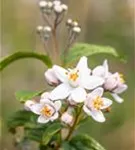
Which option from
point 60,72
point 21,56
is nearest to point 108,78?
point 60,72

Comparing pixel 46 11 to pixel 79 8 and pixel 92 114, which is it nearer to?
pixel 92 114

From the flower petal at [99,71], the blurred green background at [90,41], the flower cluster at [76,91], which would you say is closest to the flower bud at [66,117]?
the flower cluster at [76,91]

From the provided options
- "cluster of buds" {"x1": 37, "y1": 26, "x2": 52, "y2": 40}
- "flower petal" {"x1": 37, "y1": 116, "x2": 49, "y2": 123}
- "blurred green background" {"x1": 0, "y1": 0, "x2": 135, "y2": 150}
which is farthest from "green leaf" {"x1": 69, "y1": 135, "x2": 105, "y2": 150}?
"blurred green background" {"x1": 0, "y1": 0, "x2": 135, "y2": 150}

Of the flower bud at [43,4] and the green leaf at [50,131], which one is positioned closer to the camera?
the green leaf at [50,131]

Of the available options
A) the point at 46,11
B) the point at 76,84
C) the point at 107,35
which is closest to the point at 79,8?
the point at 107,35

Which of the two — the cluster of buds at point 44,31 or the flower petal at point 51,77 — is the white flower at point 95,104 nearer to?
the flower petal at point 51,77

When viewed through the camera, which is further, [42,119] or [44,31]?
[44,31]

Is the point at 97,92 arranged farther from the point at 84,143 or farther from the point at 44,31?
the point at 44,31
